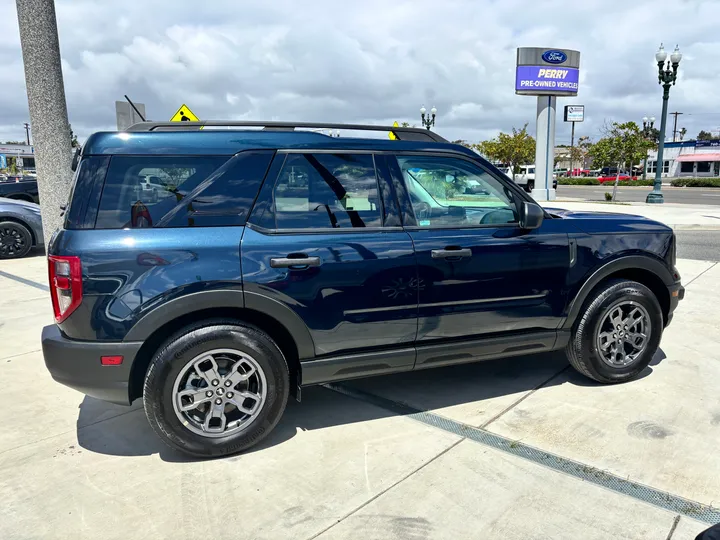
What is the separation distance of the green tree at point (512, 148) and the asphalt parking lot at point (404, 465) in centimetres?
4746

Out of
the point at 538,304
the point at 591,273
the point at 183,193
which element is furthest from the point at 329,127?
the point at 591,273

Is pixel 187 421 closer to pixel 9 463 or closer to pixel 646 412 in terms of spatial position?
pixel 9 463

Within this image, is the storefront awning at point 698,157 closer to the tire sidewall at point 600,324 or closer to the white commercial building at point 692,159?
the white commercial building at point 692,159

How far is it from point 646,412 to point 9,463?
4.04 meters

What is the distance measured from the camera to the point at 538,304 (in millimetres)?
3840

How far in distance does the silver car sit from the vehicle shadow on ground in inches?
305

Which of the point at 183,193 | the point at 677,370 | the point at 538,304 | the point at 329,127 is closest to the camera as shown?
the point at 183,193

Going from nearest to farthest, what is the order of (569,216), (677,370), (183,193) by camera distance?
(183,193) < (569,216) < (677,370)

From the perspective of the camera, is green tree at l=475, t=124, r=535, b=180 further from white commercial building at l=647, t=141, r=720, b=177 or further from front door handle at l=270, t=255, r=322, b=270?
front door handle at l=270, t=255, r=322, b=270

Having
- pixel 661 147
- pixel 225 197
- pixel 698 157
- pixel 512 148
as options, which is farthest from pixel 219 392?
pixel 698 157

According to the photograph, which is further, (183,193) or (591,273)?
(591,273)

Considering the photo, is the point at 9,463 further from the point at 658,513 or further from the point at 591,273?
the point at 591,273

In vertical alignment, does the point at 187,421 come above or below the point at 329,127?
below

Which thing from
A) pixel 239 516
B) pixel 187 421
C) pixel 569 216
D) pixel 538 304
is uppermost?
pixel 569 216
